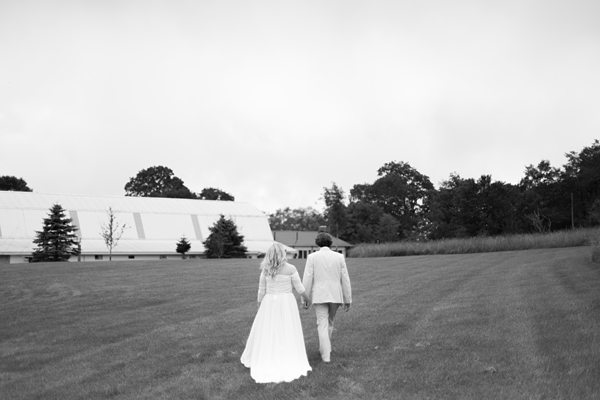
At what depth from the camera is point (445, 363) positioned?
340 inches

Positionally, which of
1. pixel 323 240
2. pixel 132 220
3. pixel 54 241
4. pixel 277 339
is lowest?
pixel 277 339

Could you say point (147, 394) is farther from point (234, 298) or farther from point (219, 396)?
point (234, 298)

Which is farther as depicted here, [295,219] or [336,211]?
[295,219]

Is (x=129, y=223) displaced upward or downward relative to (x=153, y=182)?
downward

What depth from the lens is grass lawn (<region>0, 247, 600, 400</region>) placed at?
769cm

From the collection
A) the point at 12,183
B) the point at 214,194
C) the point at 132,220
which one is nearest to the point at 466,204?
the point at 132,220

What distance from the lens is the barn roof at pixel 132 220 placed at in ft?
162

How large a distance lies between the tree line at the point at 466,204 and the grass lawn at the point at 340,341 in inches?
1155

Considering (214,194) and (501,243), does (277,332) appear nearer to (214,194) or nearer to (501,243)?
(501,243)

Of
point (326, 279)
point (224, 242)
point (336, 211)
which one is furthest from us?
point (336, 211)

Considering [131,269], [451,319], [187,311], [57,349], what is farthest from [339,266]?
[131,269]

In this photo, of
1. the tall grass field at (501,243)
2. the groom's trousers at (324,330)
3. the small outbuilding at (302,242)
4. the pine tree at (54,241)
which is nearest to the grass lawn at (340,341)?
the groom's trousers at (324,330)

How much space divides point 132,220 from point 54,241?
1165cm

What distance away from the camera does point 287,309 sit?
340 inches
